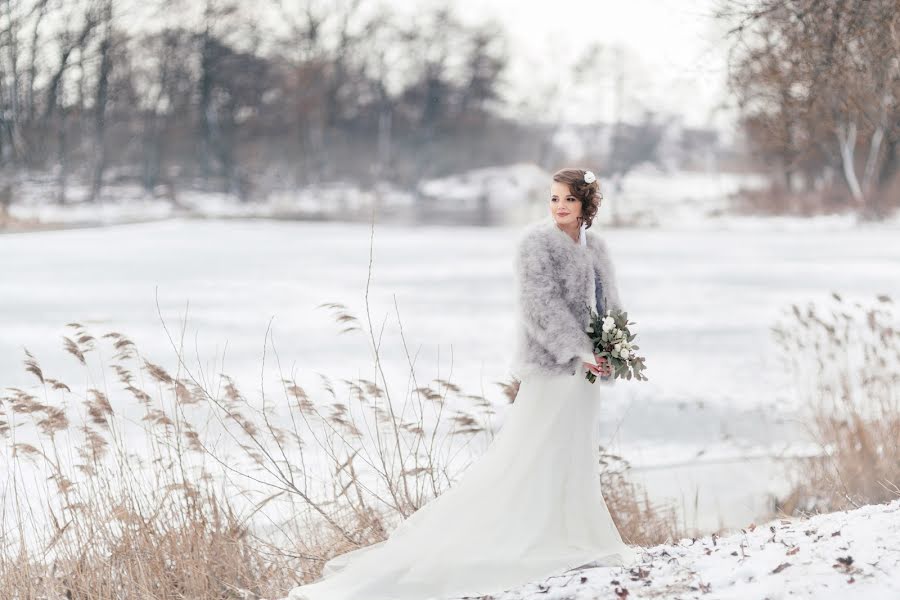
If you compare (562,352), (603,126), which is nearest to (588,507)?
(562,352)

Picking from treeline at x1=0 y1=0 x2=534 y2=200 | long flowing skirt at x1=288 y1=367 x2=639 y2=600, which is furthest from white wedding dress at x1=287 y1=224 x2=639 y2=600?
treeline at x1=0 y1=0 x2=534 y2=200

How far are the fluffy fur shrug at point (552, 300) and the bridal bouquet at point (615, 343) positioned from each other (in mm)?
36

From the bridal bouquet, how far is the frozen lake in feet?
1.32

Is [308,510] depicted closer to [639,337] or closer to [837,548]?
[837,548]

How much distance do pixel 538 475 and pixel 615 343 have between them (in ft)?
1.86

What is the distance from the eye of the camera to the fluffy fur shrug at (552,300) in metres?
3.77

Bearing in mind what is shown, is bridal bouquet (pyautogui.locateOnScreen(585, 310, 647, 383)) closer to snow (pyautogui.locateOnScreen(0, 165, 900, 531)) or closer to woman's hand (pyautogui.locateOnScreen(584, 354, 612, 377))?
woman's hand (pyautogui.locateOnScreen(584, 354, 612, 377))

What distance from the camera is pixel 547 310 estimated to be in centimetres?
377

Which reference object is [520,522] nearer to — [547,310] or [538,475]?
[538,475]

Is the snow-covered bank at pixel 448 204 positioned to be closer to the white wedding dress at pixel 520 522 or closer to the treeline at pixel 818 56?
the treeline at pixel 818 56

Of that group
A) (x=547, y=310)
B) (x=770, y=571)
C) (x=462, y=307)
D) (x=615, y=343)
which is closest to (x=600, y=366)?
(x=615, y=343)

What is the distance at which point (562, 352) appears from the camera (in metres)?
3.77

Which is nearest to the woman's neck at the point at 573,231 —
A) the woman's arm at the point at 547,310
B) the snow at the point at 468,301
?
the woman's arm at the point at 547,310

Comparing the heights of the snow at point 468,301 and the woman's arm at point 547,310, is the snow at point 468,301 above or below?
below
